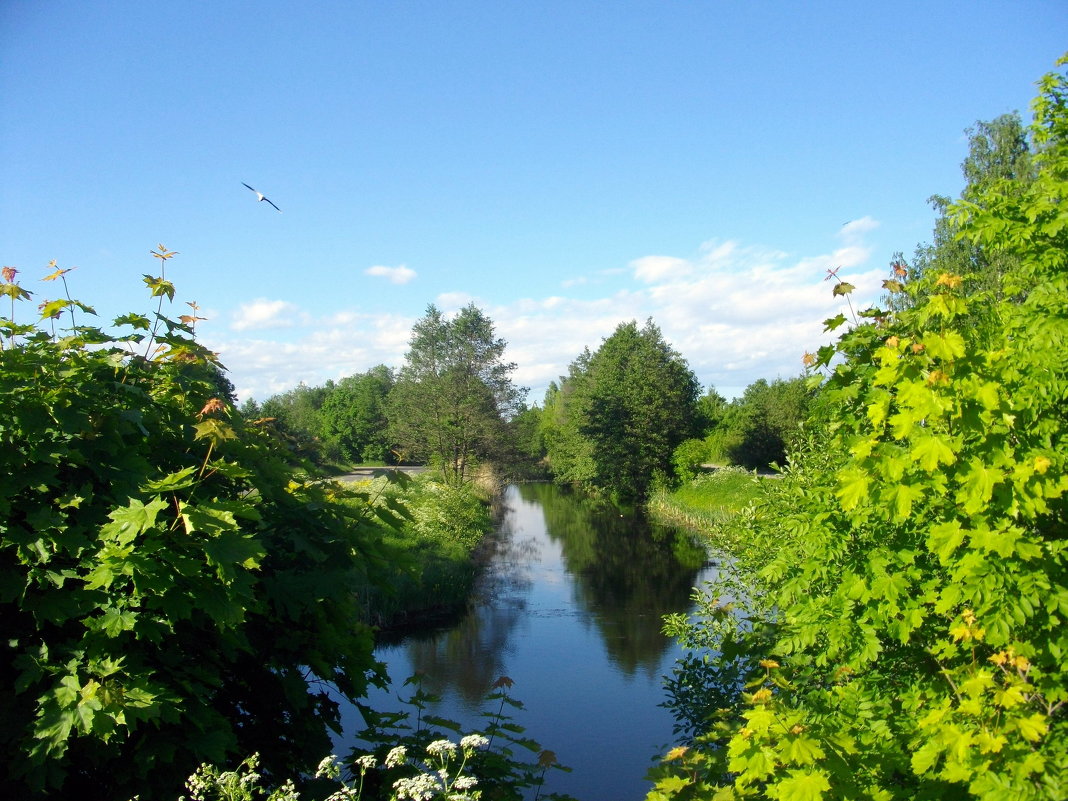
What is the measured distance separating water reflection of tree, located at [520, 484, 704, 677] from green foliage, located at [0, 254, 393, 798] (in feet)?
34.1

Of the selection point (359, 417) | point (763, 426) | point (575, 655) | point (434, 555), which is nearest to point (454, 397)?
point (434, 555)

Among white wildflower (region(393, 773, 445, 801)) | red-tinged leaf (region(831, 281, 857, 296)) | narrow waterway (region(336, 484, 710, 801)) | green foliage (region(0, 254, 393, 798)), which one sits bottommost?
narrow waterway (region(336, 484, 710, 801))

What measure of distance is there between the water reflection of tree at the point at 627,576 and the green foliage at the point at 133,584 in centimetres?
1040

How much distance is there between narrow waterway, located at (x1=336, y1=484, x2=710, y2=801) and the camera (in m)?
10.2

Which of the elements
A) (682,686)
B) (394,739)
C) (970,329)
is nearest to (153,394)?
(394,739)

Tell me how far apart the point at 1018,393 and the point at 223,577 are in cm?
327

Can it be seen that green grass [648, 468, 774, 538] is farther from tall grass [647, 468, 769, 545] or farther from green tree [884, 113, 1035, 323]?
green tree [884, 113, 1035, 323]

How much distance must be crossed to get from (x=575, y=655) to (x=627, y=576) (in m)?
7.30

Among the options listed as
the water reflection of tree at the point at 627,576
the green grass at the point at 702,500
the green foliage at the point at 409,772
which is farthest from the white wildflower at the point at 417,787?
the green grass at the point at 702,500

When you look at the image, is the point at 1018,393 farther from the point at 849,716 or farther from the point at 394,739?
the point at 394,739

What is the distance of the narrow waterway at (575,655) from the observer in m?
10.2

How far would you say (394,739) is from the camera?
4031mm

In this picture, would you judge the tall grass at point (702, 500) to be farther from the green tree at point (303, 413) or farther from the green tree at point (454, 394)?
the green tree at point (303, 413)

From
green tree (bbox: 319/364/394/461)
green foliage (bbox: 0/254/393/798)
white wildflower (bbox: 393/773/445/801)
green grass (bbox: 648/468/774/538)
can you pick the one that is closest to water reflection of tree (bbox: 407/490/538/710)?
green foliage (bbox: 0/254/393/798)
